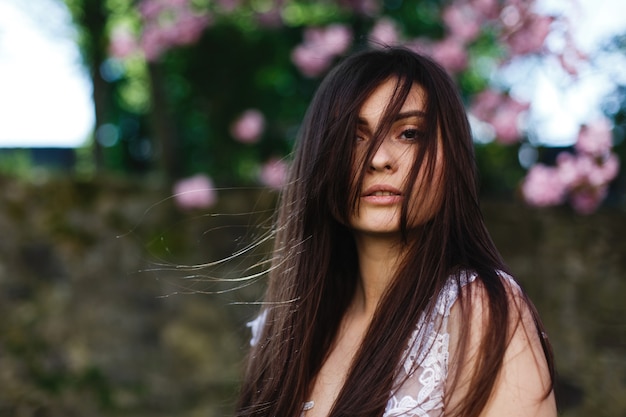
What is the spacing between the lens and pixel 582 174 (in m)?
2.85

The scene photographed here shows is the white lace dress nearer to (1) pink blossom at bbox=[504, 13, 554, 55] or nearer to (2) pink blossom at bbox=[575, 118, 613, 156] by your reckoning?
(2) pink blossom at bbox=[575, 118, 613, 156]

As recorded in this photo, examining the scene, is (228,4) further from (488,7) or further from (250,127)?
(488,7)

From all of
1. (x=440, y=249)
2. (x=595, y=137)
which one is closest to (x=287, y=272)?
(x=440, y=249)

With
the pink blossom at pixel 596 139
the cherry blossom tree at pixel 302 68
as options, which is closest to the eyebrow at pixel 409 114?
the cherry blossom tree at pixel 302 68

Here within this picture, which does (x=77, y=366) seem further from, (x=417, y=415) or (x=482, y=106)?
(x=417, y=415)

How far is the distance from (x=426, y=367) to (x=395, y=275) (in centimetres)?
23

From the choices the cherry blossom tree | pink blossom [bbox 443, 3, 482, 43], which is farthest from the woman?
pink blossom [bbox 443, 3, 482, 43]

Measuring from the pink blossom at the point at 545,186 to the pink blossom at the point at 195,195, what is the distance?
1.48m

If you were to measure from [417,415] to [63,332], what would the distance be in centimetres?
278

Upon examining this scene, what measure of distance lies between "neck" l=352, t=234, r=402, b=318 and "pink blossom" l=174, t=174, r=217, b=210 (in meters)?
1.96

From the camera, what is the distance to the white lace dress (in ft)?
4.53

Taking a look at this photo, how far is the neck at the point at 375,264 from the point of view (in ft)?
5.29

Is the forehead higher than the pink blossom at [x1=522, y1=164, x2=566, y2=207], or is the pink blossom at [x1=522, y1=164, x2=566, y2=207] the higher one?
the forehead

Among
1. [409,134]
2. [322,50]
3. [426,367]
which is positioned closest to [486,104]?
[322,50]
